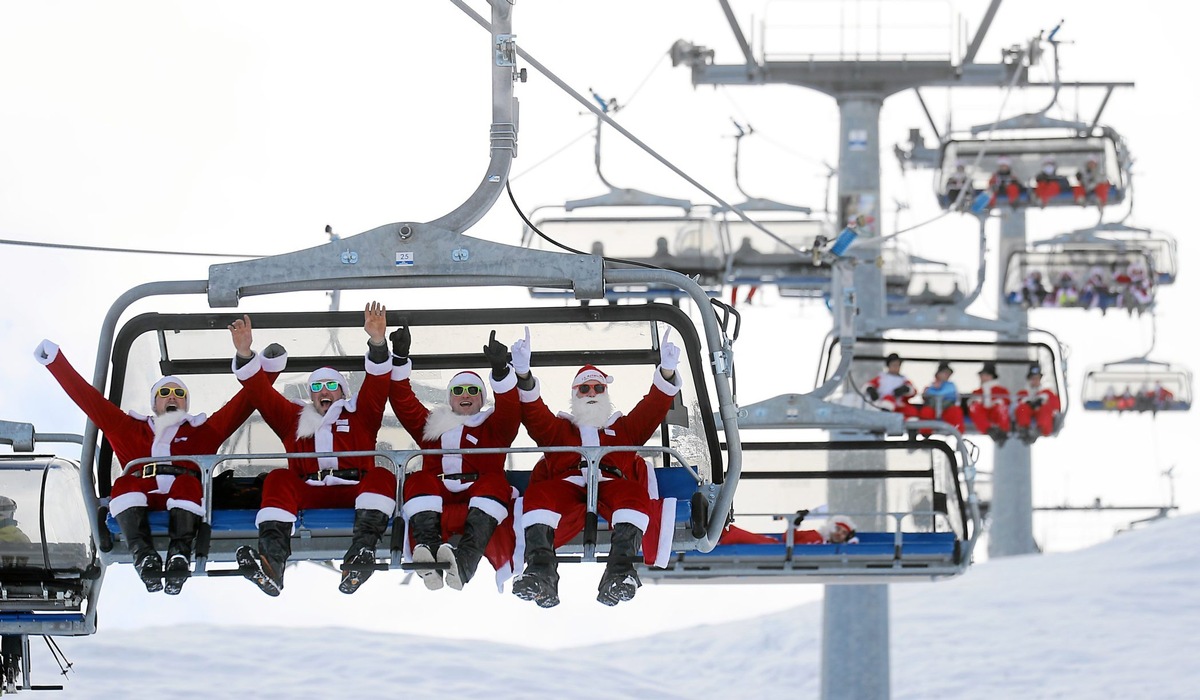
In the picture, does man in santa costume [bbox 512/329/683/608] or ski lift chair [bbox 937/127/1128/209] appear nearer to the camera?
man in santa costume [bbox 512/329/683/608]

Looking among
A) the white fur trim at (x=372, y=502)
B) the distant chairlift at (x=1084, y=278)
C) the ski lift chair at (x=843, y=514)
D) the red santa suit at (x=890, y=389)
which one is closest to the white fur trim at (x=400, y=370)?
the white fur trim at (x=372, y=502)

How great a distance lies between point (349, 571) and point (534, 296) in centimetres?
1068

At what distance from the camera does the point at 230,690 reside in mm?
28047

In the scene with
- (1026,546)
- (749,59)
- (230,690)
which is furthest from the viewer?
(1026,546)

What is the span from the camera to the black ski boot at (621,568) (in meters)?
6.88

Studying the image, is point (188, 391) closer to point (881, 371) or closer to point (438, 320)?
point (438, 320)

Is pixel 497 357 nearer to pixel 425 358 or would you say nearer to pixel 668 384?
pixel 668 384

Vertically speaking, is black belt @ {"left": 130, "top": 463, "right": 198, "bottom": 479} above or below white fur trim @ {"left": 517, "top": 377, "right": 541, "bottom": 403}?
below

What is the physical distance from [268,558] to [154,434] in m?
0.94

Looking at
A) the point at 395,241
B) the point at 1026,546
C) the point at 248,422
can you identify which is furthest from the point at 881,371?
the point at 1026,546

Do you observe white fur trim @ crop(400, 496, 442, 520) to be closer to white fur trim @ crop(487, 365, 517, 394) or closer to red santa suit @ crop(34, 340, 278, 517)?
white fur trim @ crop(487, 365, 517, 394)

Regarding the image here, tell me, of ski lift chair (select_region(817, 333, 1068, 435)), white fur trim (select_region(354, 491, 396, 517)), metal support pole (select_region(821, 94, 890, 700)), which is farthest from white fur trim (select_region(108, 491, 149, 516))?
metal support pole (select_region(821, 94, 890, 700))

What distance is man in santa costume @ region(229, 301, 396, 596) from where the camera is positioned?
22.7 ft

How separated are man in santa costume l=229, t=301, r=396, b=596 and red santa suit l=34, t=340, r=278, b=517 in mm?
140
